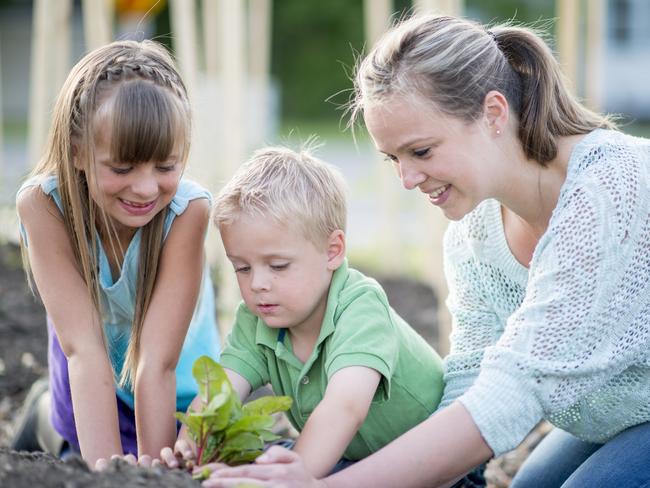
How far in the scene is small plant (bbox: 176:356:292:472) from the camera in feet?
7.11

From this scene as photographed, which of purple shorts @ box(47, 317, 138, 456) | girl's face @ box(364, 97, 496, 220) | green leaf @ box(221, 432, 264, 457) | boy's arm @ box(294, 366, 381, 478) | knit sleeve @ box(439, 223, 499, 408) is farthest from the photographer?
purple shorts @ box(47, 317, 138, 456)

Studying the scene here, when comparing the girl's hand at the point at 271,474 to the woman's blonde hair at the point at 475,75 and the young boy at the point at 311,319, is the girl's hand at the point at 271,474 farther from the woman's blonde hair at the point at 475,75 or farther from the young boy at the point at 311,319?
the woman's blonde hair at the point at 475,75

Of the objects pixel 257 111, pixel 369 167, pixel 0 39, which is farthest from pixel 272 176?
pixel 0 39

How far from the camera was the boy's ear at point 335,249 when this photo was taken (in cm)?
261

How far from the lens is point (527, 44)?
266cm

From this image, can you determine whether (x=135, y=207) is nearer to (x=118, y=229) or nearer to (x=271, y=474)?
(x=118, y=229)

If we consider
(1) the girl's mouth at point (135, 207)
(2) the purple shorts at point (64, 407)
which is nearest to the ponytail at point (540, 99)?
(1) the girl's mouth at point (135, 207)

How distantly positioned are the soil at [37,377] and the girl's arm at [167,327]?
0.31 meters

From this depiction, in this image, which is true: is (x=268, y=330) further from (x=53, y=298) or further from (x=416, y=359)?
(x=53, y=298)

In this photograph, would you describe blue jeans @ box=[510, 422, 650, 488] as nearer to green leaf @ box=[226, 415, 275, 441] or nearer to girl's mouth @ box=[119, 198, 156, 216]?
green leaf @ box=[226, 415, 275, 441]

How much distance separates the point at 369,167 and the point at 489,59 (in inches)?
443

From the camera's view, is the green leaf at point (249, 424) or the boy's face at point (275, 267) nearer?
the green leaf at point (249, 424)

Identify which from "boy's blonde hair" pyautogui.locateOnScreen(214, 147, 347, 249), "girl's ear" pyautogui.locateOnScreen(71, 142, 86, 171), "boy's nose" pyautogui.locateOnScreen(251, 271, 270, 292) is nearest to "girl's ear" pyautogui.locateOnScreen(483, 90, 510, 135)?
"boy's blonde hair" pyautogui.locateOnScreen(214, 147, 347, 249)

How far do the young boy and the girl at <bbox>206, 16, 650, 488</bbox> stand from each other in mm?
158
